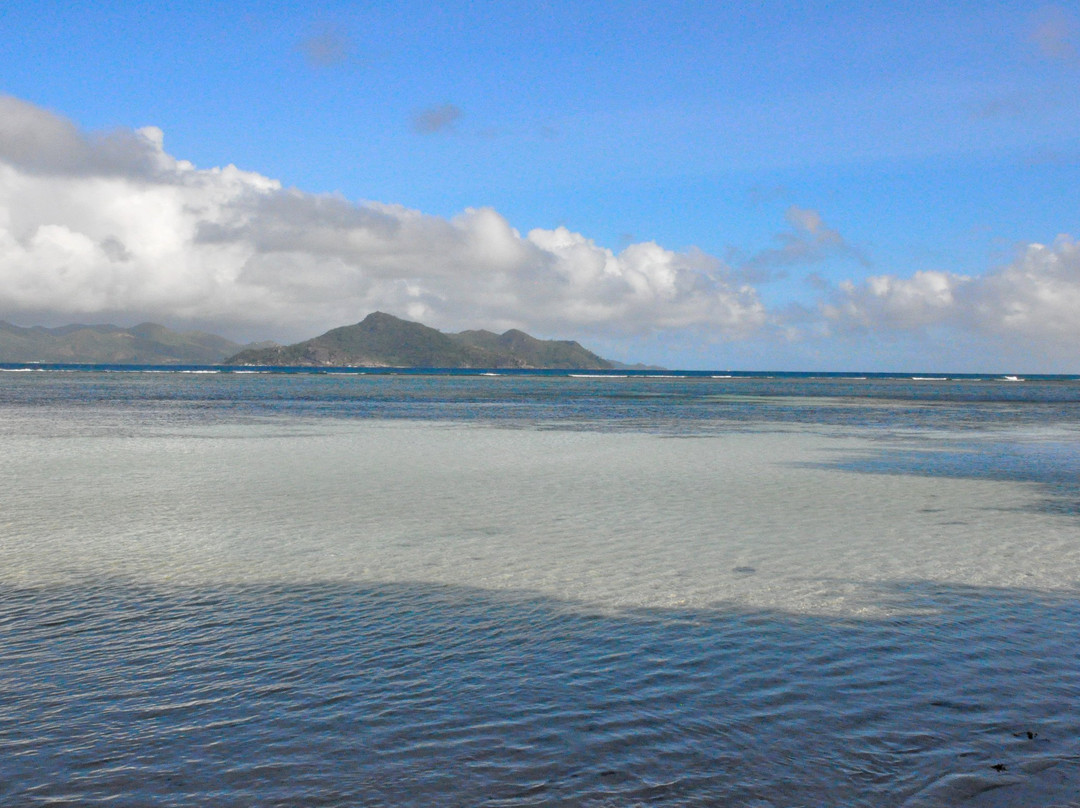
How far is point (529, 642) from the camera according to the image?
33.9 ft

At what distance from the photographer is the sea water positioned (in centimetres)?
695

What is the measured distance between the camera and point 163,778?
264 inches

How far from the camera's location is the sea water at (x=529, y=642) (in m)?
6.95

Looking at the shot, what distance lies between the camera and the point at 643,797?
21.5ft

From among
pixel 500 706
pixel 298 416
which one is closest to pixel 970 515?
pixel 500 706

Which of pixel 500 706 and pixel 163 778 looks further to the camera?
pixel 500 706

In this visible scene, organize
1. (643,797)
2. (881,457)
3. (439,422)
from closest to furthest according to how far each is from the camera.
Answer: (643,797)
(881,457)
(439,422)

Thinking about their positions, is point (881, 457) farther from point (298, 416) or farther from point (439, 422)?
point (298, 416)

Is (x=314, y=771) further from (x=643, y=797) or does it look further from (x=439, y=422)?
(x=439, y=422)

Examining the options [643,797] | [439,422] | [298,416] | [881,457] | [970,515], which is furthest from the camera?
[298,416]

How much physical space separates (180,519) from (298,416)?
4024cm

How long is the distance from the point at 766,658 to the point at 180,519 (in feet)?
45.3

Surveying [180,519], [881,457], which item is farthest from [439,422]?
[180,519]

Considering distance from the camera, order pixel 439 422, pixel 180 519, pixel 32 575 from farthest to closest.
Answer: pixel 439 422, pixel 180 519, pixel 32 575
